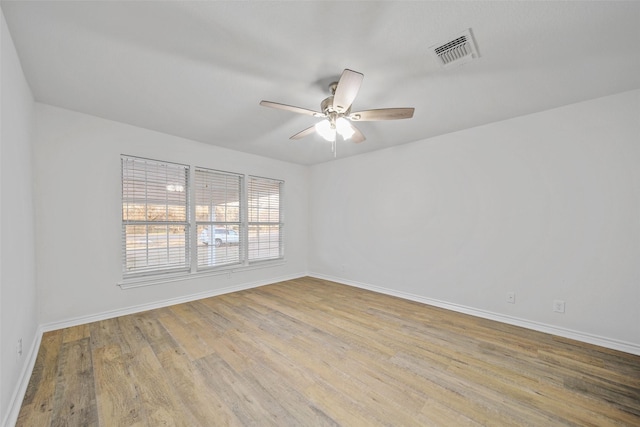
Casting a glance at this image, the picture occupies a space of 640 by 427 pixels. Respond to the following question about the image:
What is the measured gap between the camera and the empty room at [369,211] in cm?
158

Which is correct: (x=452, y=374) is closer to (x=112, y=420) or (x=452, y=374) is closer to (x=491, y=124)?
(x=112, y=420)

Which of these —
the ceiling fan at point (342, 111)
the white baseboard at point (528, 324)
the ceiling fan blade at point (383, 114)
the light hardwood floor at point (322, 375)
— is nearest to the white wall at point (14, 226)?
the light hardwood floor at point (322, 375)

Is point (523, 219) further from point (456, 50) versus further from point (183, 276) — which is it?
point (183, 276)

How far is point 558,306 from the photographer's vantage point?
2.68m

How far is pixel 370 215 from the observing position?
443 centimetres

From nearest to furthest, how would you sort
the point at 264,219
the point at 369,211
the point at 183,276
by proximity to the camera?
the point at 183,276 < the point at 369,211 < the point at 264,219

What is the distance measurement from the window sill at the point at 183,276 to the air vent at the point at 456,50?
4049 millimetres

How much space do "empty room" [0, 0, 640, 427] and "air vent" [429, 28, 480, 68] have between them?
0.06 ft

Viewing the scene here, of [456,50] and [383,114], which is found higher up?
[456,50]

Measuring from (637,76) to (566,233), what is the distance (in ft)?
4.94

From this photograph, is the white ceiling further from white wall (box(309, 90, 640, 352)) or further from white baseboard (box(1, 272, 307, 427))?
white baseboard (box(1, 272, 307, 427))

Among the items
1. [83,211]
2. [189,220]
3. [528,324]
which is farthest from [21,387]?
[528,324]

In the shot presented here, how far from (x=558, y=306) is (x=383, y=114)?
2.84m

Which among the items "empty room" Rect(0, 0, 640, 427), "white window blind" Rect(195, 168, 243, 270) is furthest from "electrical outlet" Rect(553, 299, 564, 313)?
"white window blind" Rect(195, 168, 243, 270)
